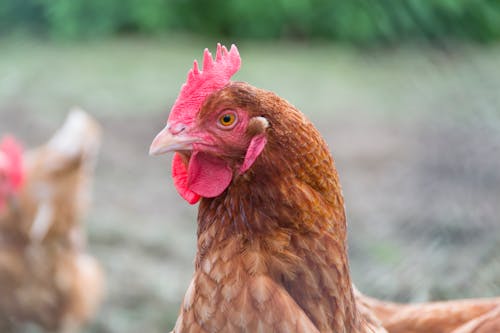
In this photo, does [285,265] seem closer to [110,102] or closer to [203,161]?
[203,161]

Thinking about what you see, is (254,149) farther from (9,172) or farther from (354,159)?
(354,159)

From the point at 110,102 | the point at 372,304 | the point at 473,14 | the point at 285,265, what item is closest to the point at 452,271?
the point at 372,304

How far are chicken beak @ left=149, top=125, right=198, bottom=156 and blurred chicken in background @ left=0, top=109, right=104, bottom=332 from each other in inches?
95.2

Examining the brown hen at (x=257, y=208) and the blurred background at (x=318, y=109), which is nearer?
the brown hen at (x=257, y=208)

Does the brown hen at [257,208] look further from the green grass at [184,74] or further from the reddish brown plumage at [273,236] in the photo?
the green grass at [184,74]

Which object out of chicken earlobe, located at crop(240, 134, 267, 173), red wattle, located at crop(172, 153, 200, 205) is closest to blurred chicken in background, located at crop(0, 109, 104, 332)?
red wattle, located at crop(172, 153, 200, 205)

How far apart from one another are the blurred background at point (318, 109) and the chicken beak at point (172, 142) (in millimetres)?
1922

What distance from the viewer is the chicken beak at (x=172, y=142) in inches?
64.8

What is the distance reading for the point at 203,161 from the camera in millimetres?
1719

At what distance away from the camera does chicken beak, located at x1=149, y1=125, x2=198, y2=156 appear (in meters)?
1.65

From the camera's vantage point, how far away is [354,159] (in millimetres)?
5762

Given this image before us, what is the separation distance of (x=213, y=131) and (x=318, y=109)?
4.98m

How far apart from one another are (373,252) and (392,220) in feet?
1.65

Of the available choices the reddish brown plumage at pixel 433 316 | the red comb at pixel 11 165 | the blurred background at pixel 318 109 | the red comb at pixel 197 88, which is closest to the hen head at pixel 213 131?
the red comb at pixel 197 88
